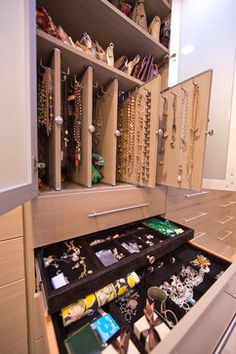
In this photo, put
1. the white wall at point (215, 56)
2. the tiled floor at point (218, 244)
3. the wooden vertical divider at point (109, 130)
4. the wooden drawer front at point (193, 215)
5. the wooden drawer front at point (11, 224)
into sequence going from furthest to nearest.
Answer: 1. the tiled floor at point (218, 244)
2. the wooden drawer front at point (193, 215)
3. the white wall at point (215, 56)
4. the wooden vertical divider at point (109, 130)
5. the wooden drawer front at point (11, 224)

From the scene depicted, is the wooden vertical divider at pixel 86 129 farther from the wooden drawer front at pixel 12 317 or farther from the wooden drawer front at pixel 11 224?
the wooden drawer front at pixel 12 317

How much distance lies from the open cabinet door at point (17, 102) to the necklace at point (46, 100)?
0.15m

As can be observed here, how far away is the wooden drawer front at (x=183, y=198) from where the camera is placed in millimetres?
971

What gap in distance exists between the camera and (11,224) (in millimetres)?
538

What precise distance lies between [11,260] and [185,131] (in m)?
0.88

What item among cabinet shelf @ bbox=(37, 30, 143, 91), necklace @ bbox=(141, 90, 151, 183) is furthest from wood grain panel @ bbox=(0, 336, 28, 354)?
cabinet shelf @ bbox=(37, 30, 143, 91)

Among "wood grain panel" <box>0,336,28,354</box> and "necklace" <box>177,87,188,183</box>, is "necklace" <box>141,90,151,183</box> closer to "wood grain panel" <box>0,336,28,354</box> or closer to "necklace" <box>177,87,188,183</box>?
"necklace" <box>177,87,188,183</box>

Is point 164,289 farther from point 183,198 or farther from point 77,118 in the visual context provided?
point 77,118

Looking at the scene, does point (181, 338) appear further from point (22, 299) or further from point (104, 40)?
point (104, 40)

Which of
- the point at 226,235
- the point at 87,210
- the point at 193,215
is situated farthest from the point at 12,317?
the point at 226,235

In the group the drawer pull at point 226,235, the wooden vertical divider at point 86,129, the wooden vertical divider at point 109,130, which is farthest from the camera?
the drawer pull at point 226,235

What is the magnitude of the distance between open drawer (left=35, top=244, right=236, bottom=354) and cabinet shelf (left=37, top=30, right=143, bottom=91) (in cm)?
88

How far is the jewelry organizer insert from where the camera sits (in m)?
0.46

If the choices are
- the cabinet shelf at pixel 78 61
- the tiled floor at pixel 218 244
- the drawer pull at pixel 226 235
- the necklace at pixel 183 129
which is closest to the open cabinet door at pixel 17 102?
the cabinet shelf at pixel 78 61
